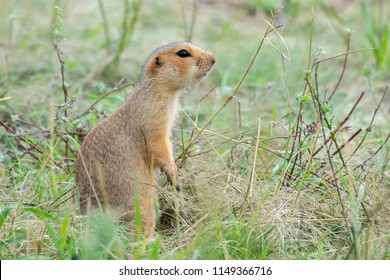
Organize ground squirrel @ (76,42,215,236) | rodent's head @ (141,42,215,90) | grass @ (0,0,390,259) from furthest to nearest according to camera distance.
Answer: rodent's head @ (141,42,215,90), ground squirrel @ (76,42,215,236), grass @ (0,0,390,259)

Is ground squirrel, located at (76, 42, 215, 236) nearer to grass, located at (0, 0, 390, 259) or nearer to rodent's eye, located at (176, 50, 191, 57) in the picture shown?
rodent's eye, located at (176, 50, 191, 57)

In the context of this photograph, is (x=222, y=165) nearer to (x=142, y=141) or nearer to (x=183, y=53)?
(x=142, y=141)

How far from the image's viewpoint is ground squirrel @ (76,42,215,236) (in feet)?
12.8

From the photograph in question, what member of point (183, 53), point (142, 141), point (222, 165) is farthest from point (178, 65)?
point (222, 165)

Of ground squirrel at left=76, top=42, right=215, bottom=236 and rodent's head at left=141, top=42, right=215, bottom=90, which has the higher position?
rodent's head at left=141, top=42, right=215, bottom=90

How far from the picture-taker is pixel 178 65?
4.10m

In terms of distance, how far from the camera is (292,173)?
4.30 m

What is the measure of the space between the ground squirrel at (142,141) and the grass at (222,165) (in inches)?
5.2

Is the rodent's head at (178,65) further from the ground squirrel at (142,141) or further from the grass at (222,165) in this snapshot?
the grass at (222,165)

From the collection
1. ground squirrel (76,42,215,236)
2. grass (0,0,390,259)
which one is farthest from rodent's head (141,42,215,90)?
grass (0,0,390,259)

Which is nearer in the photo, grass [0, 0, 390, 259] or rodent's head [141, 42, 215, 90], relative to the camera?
grass [0, 0, 390, 259]

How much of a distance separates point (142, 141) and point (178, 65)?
1.52 feet

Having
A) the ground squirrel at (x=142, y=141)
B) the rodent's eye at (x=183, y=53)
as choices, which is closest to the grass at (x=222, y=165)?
the ground squirrel at (x=142, y=141)

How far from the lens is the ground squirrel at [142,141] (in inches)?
154
